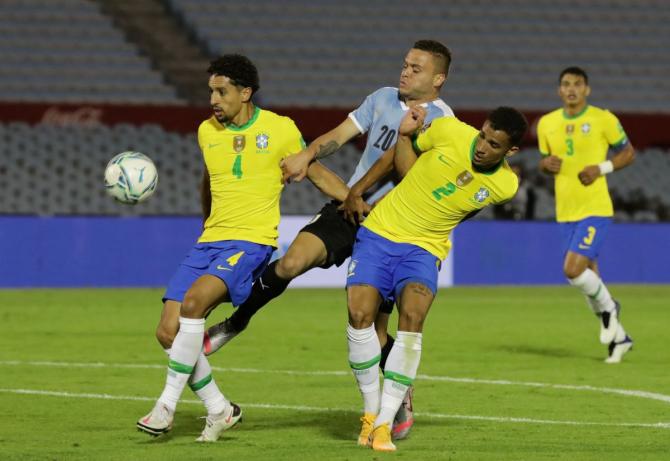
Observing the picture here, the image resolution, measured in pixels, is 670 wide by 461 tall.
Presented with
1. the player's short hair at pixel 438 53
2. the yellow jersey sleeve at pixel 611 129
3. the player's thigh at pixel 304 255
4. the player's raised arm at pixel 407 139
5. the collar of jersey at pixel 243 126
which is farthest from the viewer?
the yellow jersey sleeve at pixel 611 129

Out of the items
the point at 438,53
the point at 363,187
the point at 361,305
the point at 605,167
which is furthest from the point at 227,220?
the point at 605,167

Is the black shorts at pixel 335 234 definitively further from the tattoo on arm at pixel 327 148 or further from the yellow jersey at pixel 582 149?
the yellow jersey at pixel 582 149

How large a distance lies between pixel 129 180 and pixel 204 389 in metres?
1.28

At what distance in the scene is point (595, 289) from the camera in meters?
11.8

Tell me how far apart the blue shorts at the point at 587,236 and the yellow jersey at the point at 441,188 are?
192 inches

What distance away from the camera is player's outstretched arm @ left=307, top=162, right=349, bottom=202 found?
759 cm

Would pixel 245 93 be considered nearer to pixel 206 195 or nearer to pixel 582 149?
pixel 206 195

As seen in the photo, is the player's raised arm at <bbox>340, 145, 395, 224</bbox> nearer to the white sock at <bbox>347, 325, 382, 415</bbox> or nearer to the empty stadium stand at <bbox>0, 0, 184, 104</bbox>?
the white sock at <bbox>347, 325, 382, 415</bbox>

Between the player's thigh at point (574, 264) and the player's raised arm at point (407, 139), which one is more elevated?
the player's raised arm at point (407, 139)

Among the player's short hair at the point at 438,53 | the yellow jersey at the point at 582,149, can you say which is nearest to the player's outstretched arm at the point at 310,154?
the player's short hair at the point at 438,53

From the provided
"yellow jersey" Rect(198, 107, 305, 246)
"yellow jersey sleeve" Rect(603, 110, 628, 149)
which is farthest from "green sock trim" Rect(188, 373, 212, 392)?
"yellow jersey sleeve" Rect(603, 110, 628, 149)

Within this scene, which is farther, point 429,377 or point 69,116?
point 69,116

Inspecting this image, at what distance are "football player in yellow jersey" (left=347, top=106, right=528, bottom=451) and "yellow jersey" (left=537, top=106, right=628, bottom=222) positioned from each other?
16.5 ft

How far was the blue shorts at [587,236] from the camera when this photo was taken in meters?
12.1
